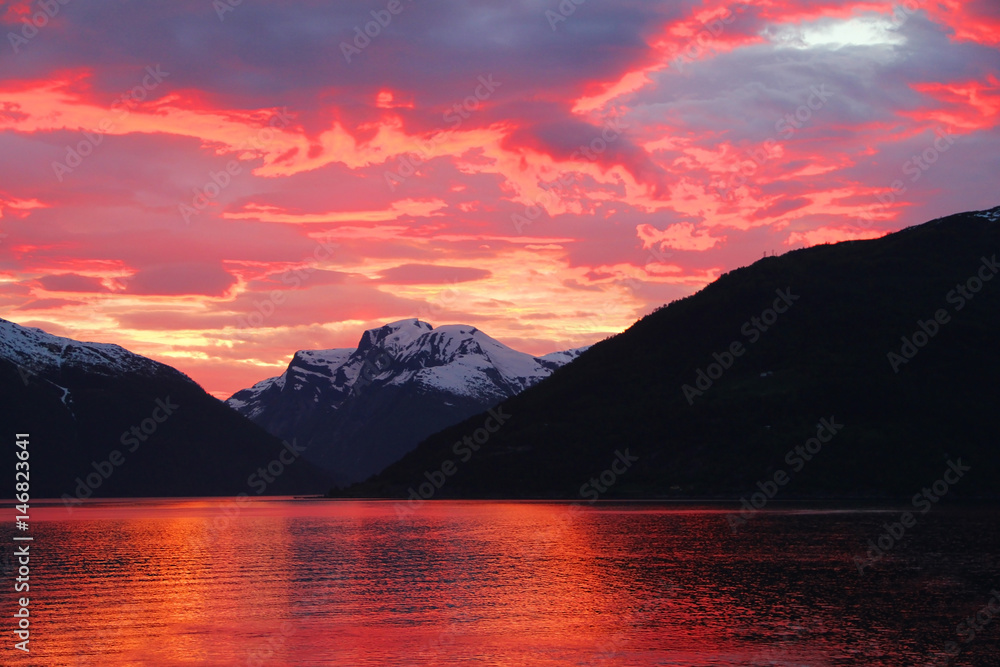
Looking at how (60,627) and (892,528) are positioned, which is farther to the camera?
(892,528)

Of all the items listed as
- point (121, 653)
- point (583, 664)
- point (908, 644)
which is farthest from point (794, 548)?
point (121, 653)

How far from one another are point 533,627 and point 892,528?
9856 centimetres

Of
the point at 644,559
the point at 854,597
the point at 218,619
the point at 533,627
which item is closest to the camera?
the point at 533,627

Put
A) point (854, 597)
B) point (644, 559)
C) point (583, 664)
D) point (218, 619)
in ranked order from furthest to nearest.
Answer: point (644, 559) → point (854, 597) → point (218, 619) → point (583, 664)

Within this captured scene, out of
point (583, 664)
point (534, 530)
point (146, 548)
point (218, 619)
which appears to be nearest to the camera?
point (583, 664)

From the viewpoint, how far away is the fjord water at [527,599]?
204ft

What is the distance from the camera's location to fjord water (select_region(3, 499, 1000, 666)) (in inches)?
2452

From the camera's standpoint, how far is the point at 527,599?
282ft

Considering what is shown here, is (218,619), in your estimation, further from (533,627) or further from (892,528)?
(892,528)

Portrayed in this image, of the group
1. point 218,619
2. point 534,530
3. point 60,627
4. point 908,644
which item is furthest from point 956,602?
point 534,530

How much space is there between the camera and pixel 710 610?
77.8m

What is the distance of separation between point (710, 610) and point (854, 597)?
13.7 metres

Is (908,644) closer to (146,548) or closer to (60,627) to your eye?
(60,627)

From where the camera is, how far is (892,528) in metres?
151
